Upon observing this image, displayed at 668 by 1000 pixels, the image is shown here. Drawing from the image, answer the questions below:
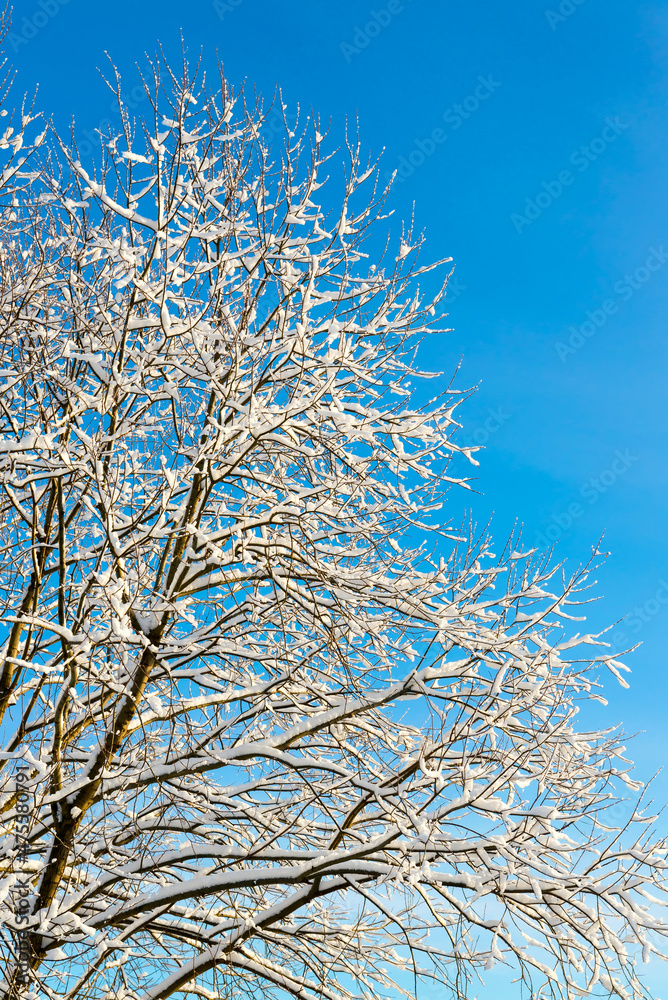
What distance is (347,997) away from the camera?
6055 mm

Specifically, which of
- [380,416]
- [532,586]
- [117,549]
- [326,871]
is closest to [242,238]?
[380,416]

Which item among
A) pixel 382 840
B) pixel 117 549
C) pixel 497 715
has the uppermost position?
pixel 117 549

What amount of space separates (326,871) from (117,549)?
85.8 inches

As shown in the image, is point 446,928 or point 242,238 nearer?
point 446,928

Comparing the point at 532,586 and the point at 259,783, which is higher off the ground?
the point at 532,586

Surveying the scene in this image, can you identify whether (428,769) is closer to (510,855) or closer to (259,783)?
(510,855)

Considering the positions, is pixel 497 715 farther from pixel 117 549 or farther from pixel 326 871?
pixel 117 549

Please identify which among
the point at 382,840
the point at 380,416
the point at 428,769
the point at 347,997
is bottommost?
the point at 347,997

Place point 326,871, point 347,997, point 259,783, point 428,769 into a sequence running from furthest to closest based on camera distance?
point 347,997, point 259,783, point 326,871, point 428,769

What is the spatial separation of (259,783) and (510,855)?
6.76ft

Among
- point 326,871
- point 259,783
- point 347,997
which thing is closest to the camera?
point 326,871

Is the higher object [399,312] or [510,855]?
[399,312]

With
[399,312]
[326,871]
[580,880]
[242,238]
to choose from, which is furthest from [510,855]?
[242,238]

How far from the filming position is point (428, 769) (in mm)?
4035
